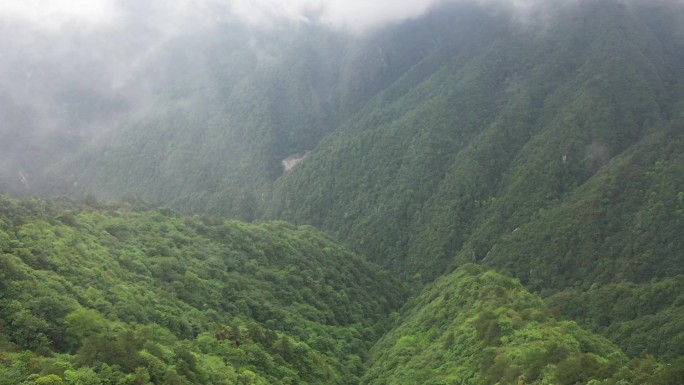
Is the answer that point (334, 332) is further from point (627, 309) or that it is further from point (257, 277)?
point (627, 309)

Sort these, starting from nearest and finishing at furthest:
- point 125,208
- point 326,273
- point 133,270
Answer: point 133,270 < point 125,208 < point 326,273

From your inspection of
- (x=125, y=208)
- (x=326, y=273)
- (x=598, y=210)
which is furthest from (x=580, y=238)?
(x=125, y=208)

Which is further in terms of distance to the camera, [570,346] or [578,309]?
[578,309]

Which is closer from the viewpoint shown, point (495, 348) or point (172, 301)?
point (495, 348)

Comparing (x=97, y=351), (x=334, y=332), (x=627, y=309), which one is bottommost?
(x=97, y=351)

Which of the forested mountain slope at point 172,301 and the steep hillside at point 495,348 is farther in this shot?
the forested mountain slope at point 172,301

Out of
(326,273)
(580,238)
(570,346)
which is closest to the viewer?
(570,346)
